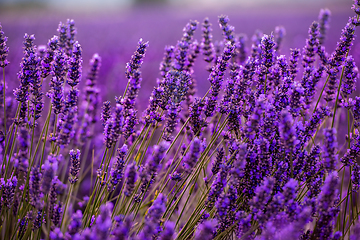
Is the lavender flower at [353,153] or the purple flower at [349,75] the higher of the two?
the purple flower at [349,75]

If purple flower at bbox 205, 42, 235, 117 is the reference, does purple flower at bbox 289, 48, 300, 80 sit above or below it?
above

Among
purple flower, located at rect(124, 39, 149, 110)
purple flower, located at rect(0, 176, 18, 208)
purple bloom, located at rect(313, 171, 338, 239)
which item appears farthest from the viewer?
purple flower, located at rect(124, 39, 149, 110)

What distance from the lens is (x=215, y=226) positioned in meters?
1.30

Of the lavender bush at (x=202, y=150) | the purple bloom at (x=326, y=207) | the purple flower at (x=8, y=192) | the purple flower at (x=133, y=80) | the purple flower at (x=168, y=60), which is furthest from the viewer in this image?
the purple flower at (x=168, y=60)

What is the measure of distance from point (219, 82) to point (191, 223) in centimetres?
79

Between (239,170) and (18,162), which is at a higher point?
(239,170)

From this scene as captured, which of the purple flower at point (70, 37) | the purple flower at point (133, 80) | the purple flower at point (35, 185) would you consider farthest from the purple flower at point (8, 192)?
the purple flower at point (70, 37)

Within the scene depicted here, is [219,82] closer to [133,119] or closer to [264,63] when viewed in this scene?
[264,63]

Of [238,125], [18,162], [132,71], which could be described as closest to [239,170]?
[238,125]

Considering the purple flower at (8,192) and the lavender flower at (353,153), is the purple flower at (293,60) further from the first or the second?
the purple flower at (8,192)

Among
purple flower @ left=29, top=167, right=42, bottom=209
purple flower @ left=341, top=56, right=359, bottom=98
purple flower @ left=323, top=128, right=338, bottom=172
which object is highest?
purple flower @ left=341, top=56, right=359, bottom=98

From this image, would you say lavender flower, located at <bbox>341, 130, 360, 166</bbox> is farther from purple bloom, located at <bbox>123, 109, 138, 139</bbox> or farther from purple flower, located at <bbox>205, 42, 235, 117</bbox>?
purple bloom, located at <bbox>123, 109, 138, 139</bbox>

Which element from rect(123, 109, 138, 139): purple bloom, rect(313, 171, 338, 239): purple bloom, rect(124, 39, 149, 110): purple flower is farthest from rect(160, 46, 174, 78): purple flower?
rect(313, 171, 338, 239): purple bloom

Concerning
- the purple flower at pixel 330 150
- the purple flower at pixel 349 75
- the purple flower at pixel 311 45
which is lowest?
the purple flower at pixel 330 150
